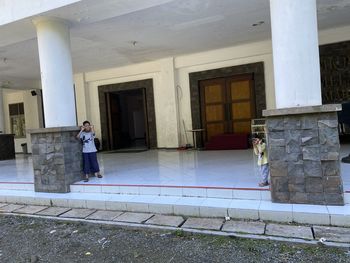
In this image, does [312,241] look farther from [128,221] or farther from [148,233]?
[128,221]

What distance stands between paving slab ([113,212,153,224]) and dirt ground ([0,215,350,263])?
18 centimetres

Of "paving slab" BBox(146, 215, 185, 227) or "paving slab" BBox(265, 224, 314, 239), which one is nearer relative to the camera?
"paving slab" BBox(265, 224, 314, 239)

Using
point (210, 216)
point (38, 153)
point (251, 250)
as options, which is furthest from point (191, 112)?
point (251, 250)

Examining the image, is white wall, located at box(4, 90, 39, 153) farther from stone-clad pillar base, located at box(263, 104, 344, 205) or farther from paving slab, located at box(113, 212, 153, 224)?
stone-clad pillar base, located at box(263, 104, 344, 205)

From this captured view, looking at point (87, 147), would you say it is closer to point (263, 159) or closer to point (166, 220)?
point (166, 220)

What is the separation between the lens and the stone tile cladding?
3484 mm

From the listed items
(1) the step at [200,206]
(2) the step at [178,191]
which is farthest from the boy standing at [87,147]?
(1) the step at [200,206]

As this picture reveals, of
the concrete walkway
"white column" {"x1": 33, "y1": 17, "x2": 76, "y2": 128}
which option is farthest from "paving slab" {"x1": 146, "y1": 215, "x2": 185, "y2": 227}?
"white column" {"x1": 33, "y1": 17, "x2": 76, "y2": 128}

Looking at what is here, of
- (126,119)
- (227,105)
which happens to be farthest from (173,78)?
(126,119)

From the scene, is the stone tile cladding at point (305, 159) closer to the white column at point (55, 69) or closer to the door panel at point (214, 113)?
the white column at point (55, 69)

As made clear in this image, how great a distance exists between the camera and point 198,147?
375 inches

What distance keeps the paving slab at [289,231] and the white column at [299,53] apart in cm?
135

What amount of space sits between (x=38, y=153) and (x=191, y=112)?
5189 mm

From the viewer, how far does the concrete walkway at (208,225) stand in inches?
122
